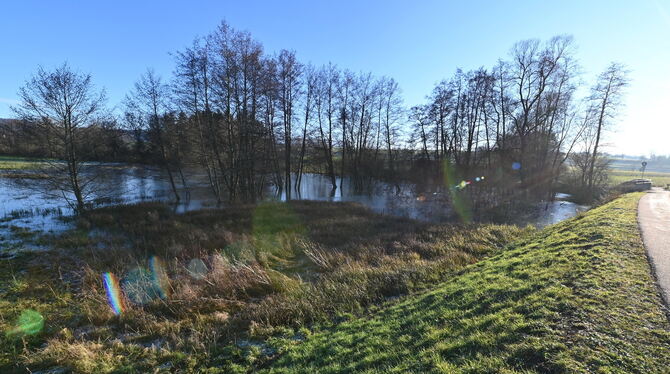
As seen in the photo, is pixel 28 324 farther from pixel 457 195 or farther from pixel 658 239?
pixel 457 195

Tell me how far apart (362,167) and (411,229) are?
2382 cm

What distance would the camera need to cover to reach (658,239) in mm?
6570

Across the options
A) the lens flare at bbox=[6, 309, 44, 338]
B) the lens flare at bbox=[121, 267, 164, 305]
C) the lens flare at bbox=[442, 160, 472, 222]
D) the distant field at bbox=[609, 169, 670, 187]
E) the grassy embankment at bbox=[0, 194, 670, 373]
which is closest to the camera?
the grassy embankment at bbox=[0, 194, 670, 373]

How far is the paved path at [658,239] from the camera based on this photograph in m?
4.42

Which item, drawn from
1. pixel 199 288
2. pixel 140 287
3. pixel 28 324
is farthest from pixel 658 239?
pixel 28 324

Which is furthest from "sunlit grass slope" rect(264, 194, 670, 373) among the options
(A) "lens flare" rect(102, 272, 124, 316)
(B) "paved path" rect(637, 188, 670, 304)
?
(A) "lens flare" rect(102, 272, 124, 316)

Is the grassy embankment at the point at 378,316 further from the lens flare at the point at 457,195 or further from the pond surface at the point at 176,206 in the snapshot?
the lens flare at the point at 457,195

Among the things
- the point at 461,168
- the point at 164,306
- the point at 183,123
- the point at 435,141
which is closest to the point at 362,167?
the point at 435,141

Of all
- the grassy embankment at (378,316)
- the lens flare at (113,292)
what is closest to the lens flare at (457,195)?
the grassy embankment at (378,316)

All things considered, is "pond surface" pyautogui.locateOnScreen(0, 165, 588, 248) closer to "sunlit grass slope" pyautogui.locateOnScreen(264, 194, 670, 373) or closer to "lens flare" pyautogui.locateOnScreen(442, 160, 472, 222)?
"lens flare" pyautogui.locateOnScreen(442, 160, 472, 222)

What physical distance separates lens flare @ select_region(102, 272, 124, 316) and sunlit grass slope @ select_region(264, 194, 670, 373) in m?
4.15

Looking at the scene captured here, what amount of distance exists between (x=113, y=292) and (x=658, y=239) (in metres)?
14.0

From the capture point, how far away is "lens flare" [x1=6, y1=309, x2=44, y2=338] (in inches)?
181

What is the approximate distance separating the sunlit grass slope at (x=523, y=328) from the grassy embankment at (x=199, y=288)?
3.34ft
